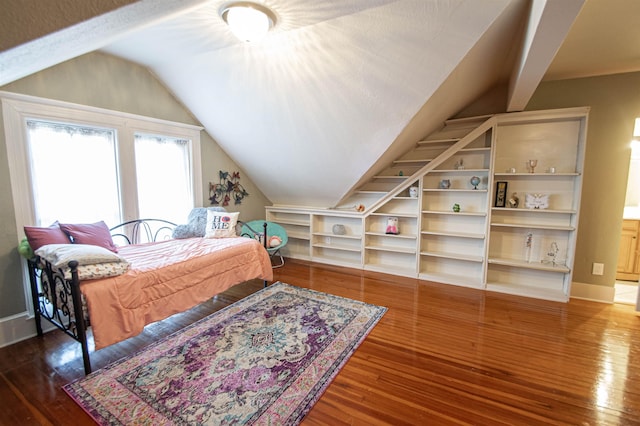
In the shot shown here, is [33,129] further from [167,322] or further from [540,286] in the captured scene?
[540,286]

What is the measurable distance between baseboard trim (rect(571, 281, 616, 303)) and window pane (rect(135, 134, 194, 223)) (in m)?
4.83

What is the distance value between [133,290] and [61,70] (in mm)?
2070

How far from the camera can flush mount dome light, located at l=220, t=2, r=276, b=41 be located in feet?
6.07

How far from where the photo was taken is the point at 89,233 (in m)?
2.42

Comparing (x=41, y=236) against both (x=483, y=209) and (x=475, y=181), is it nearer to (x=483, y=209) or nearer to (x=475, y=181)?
(x=475, y=181)

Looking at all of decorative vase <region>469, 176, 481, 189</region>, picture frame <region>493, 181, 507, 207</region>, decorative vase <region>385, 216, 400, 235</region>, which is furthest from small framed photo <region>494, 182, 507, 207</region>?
decorative vase <region>385, 216, 400, 235</region>

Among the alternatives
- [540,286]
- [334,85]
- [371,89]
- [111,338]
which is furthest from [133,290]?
[540,286]

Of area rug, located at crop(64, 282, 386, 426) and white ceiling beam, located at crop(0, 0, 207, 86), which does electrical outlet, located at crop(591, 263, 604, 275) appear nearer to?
area rug, located at crop(64, 282, 386, 426)

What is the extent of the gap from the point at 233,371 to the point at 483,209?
10.9ft

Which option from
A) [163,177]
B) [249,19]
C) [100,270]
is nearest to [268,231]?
[163,177]

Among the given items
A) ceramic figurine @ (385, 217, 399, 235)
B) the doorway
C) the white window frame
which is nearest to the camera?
the white window frame

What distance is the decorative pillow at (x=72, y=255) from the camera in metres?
1.79

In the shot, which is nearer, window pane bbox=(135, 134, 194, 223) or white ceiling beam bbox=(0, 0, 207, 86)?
white ceiling beam bbox=(0, 0, 207, 86)

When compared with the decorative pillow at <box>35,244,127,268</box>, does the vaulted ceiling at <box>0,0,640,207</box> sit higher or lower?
higher
